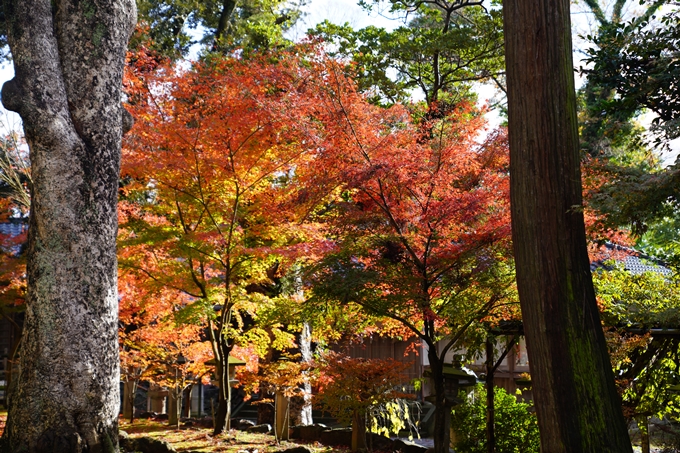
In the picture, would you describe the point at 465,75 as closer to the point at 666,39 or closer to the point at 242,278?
the point at 242,278

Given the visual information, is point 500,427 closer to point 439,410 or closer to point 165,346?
point 439,410

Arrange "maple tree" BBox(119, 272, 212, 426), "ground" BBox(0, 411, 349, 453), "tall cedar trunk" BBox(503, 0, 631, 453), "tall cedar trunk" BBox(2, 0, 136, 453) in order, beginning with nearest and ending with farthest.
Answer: "tall cedar trunk" BBox(503, 0, 631, 453) → "tall cedar trunk" BBox(2, 0, 136, 453) → "ground" BBox(0, 411, 349, 453) → "maple tree" BBox(119, 272, 212, 426)

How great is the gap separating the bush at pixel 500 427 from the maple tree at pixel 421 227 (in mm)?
1949

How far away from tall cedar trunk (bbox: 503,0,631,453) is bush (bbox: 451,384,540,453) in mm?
4718

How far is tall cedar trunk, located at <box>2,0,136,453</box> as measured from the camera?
638 centimetres

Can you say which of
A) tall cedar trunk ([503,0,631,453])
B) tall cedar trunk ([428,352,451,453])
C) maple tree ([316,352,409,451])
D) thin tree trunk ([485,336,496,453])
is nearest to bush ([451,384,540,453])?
thin tree trunk ([485,336,496,453])

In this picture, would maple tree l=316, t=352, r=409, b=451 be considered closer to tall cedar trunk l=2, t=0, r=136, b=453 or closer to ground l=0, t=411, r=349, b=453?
ground l=0, t=411, r=349, b=453

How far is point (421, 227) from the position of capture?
7.77 metres

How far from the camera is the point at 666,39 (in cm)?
635

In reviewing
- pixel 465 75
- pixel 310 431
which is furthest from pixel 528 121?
pixel 465 75

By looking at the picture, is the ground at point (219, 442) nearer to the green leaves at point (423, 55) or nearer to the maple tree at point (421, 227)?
the maple tree at point (421, 227)

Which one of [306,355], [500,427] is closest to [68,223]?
[500,427]

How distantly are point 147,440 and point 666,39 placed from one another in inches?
302

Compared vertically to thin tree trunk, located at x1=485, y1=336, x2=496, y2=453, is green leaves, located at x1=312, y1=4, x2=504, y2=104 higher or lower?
higher
